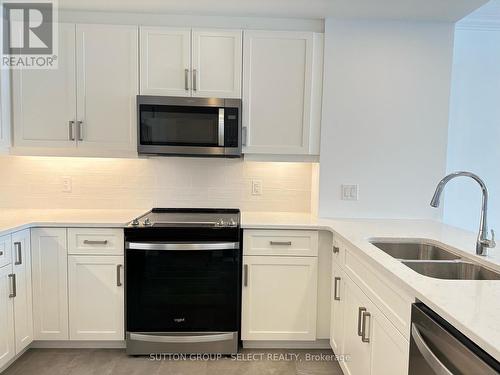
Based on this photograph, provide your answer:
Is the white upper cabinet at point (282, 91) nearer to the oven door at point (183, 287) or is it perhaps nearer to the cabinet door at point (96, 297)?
the oven door at point (183, 287)

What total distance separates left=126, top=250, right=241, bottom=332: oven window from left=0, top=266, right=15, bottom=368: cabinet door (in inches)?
26.3

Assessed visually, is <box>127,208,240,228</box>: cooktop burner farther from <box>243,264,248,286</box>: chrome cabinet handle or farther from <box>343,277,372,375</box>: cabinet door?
<box>343,277,372,375</box>: cabinet door

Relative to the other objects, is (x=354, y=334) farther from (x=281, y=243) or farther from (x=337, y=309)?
(x=281, y=243)

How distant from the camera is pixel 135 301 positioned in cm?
215

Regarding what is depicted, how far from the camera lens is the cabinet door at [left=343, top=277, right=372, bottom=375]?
5.20ft

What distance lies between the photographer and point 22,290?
209 centimetres

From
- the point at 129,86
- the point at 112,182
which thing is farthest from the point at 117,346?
the point at 129,86

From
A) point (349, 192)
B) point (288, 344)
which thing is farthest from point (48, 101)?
point (288, 344)

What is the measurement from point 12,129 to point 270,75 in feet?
6.16

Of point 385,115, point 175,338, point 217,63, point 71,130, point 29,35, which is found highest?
point 29,35

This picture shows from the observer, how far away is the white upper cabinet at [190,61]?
7.68 ft

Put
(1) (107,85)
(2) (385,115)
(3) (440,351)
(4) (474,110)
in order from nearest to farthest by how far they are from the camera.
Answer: (3) (440,351) → (1) (107,85) → (2) (385,115) → (4) (474,110)

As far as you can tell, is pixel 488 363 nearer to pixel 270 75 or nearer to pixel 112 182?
pixel 270 75

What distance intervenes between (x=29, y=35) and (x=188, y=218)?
169 centimetres
